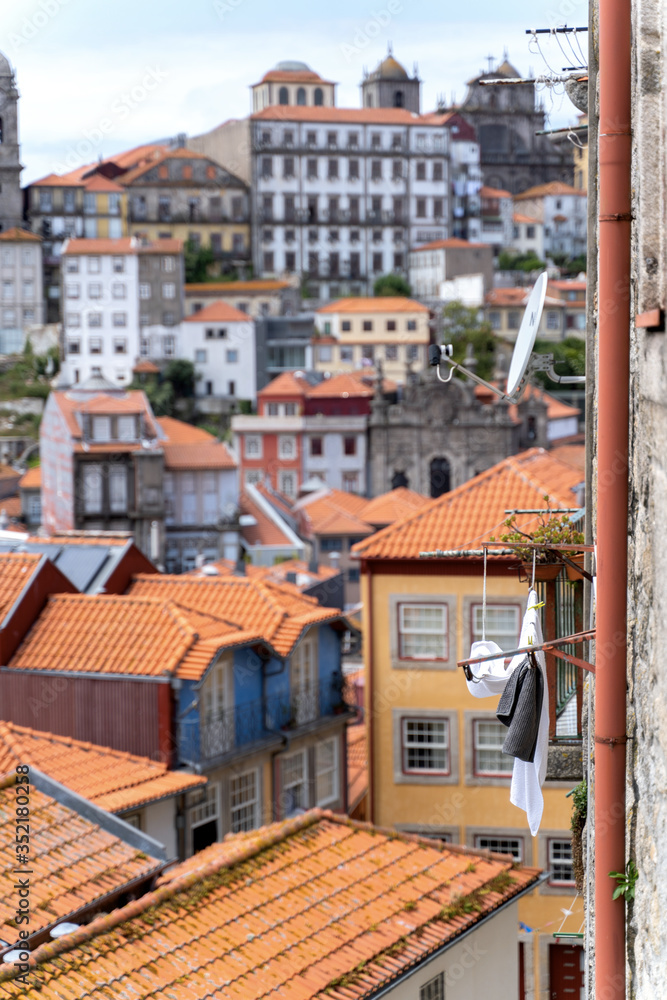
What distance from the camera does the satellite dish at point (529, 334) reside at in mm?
7723

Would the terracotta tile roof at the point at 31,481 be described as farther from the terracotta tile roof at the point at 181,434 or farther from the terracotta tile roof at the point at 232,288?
the terracotta tile roof at the point at 232,288

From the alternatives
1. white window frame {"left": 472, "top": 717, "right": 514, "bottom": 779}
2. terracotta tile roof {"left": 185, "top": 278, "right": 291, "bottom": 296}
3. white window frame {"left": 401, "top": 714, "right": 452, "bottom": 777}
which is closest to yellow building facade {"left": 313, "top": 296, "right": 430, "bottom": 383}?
terracotta tile roof {"left": 185, "top": 278, "right": 291, "bottom": 296}

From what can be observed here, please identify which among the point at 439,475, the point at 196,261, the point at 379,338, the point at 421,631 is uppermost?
the point at 196,261

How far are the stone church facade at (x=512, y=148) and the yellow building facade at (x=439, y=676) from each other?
11056 cm

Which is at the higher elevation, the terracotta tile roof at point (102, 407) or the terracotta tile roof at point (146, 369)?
the terracotta tile roof at point (146, 369)

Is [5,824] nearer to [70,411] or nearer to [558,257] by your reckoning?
[70,411]

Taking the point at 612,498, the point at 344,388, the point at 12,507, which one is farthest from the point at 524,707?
the point at 344,388

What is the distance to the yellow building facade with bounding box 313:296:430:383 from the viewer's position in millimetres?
89250

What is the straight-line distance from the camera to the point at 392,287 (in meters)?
102

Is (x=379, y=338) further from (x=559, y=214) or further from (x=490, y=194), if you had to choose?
(x=559, y=214)

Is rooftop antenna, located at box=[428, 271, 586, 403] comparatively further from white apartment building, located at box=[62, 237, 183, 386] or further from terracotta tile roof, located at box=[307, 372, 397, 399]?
white apartment building, located at box=[62, 237, 183, 386]

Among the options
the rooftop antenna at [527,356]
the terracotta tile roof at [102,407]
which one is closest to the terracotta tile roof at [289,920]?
the rooftop antenna at [527,356]

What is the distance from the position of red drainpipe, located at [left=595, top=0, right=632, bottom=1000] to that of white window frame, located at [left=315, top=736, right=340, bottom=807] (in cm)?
1764

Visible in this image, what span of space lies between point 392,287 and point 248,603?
80436 millimetres
